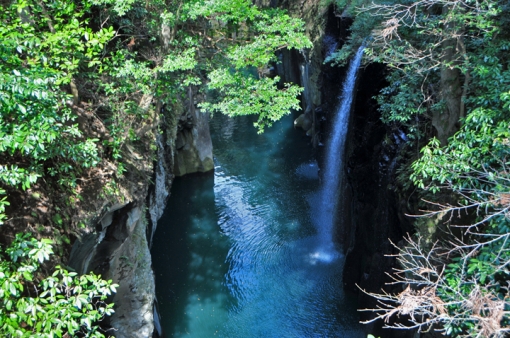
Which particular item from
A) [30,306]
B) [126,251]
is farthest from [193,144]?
[30,306]

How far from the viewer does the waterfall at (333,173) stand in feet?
47.6

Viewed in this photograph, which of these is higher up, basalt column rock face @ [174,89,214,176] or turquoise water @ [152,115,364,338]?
basalt column rock face @ [174,89,214,176]

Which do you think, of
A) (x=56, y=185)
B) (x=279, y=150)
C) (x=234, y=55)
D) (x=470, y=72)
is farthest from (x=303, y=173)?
(x=56, y=185)

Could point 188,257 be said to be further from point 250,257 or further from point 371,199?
point 371,199

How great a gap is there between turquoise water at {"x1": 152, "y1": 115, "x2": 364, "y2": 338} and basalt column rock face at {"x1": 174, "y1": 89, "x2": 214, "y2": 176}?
591 millimetres

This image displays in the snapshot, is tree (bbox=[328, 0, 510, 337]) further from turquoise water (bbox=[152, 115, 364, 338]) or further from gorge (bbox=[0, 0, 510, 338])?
turquoise water (bbox=[152, 115, 364, 338])

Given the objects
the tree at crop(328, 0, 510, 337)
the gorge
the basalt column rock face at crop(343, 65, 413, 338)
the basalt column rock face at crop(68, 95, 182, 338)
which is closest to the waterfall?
the gorge

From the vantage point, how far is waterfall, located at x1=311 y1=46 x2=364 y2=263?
14502mm

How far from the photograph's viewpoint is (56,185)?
24.3ft

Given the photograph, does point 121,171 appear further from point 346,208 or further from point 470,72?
point 346,208

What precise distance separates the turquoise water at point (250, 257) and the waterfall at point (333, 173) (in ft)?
0.74

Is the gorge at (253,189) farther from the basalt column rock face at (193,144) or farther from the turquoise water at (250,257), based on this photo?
the basalt column rock face at (193,144)

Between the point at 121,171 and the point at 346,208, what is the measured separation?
9.06 meters

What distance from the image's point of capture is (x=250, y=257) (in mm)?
14562
